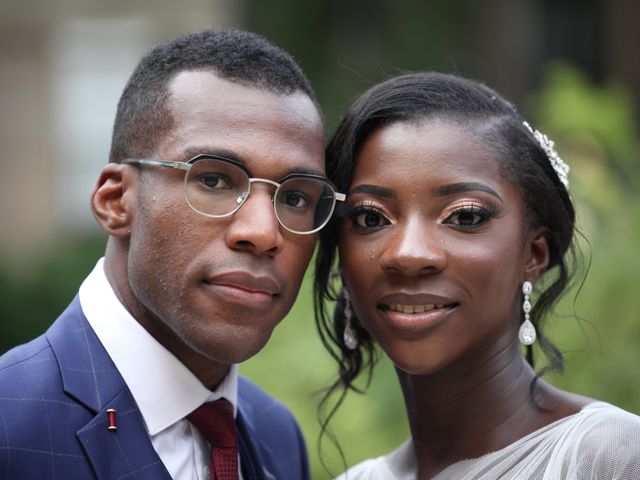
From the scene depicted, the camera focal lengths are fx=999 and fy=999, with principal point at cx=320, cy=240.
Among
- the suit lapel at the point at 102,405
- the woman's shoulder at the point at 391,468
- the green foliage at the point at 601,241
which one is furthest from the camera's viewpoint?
the green foliage at the point at 601,241

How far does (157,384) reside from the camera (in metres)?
3.26

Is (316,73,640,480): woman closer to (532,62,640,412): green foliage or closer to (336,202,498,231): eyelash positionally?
(336,202,498,231): eyelash

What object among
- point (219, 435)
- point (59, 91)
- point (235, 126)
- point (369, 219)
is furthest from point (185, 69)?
point (59, 91)

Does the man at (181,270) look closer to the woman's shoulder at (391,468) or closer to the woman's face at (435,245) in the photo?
the woman's face at (435,245)

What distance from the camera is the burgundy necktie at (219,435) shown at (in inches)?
130

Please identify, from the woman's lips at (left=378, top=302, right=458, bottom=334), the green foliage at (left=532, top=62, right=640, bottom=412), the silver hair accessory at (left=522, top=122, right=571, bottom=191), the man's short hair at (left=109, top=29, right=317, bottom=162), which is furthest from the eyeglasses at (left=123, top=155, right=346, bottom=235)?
the green foliage at (left=532, top=62, right=640, bottom=412)

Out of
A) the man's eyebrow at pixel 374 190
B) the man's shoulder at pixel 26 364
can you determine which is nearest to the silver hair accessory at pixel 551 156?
the man's eyebrow at pixel 374 190

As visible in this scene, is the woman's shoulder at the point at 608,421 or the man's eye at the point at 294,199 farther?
the man's eye at the point at 294,199

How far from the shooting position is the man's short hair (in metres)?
3.35

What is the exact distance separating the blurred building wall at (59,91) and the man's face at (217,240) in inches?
406

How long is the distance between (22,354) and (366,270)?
115 centimetres

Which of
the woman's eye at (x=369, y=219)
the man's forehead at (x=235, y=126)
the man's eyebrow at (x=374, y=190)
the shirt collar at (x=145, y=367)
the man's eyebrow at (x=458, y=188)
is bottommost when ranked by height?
the shirt collar at (x=145, y=367)

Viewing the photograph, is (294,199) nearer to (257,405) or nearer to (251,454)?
(251,454)

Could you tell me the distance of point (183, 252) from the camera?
3174mm
